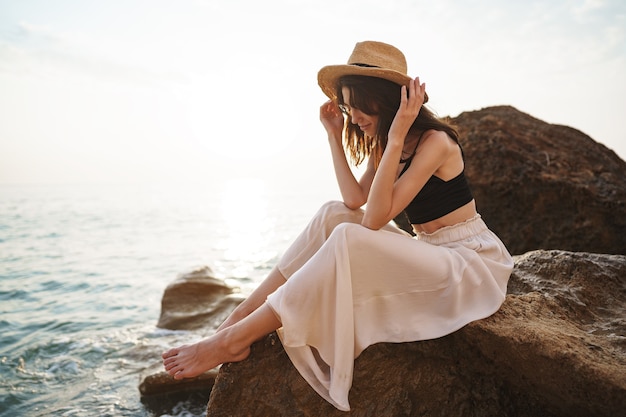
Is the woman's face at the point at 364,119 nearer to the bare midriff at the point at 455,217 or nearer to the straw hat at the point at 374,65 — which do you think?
the straw hat at the point at 374,65

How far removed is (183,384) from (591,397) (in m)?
3.47

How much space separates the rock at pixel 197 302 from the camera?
644 cm

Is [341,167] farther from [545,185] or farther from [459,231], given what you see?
[545,185]

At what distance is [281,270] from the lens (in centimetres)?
296

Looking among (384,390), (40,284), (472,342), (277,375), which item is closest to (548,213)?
(472,342)

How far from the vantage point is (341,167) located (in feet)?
11.4

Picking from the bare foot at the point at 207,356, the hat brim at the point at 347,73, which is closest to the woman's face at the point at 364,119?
the hat brim at the point at 347,73

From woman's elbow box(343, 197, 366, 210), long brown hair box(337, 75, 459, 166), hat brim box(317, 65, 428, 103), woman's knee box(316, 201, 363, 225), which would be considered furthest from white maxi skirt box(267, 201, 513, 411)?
hat brim box(317, 65, 428, 103)

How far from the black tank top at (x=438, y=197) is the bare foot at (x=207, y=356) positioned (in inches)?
55.4

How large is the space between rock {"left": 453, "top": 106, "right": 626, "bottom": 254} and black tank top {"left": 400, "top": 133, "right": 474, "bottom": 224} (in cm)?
254

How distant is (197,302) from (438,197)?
4984 millimetres

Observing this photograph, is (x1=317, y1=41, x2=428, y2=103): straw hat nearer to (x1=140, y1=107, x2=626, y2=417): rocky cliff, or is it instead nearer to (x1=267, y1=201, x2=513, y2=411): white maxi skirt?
(x1=267, y1=201, x2=513, y2=411): white maxi skirt

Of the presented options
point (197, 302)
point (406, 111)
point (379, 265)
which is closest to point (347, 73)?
point (406, 111)

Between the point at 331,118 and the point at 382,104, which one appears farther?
the point at 331,118
